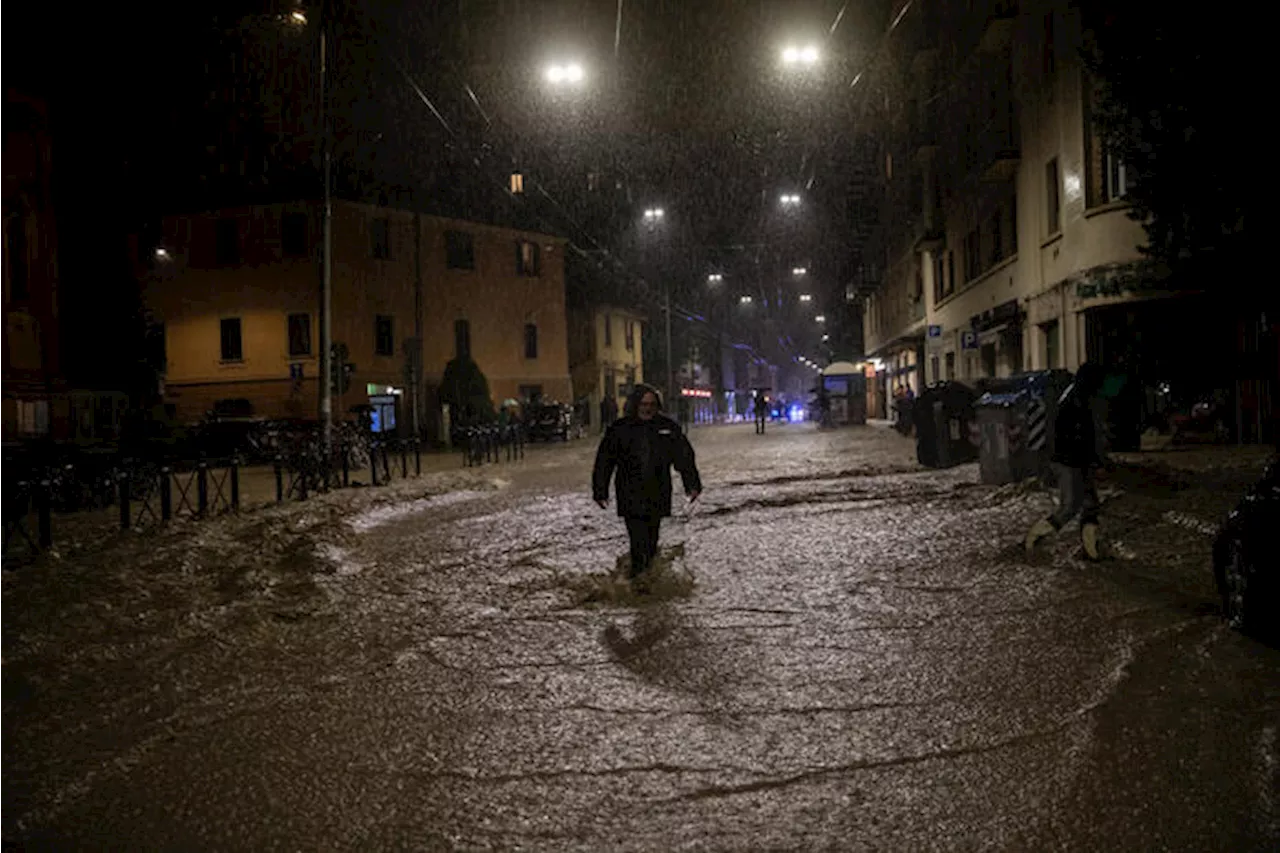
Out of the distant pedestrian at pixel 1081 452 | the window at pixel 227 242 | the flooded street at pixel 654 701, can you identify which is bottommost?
the flooded street at pixel 654 701

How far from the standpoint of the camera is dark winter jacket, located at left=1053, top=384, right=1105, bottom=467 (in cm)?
845

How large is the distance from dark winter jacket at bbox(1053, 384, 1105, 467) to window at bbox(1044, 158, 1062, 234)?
1545 centimetres

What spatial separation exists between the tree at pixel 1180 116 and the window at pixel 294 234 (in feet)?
104

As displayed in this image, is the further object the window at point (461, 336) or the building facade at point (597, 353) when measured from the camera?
the building facade at point (597, 353)

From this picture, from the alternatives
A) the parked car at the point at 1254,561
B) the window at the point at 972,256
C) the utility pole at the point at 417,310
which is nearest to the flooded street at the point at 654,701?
the parked car at the point at 1254,561

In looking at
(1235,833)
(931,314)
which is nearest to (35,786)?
(1235,833)

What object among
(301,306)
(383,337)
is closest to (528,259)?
(383,337)

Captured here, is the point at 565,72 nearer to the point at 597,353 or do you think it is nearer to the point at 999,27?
the point at 999,27

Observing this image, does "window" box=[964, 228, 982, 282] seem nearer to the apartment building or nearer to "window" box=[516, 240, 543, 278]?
the apartment building

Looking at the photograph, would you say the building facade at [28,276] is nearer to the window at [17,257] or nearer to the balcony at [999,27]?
the window at [17,257]

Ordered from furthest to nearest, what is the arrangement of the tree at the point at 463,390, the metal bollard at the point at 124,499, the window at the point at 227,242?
1. the window at the point at 227,242
2. the tree at the point at 463,390
3. the metal bollard at the point at 124,499

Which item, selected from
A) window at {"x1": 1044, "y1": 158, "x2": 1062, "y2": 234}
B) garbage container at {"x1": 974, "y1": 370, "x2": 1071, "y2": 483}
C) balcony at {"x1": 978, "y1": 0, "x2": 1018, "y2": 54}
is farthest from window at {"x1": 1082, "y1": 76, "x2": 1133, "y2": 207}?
garbage container at {"x1": 974, "y1": 370, "x2": 1071, "y2": 483}

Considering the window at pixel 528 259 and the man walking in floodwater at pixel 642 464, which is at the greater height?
the window at pixel 528 259

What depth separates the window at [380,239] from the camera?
135 feet
